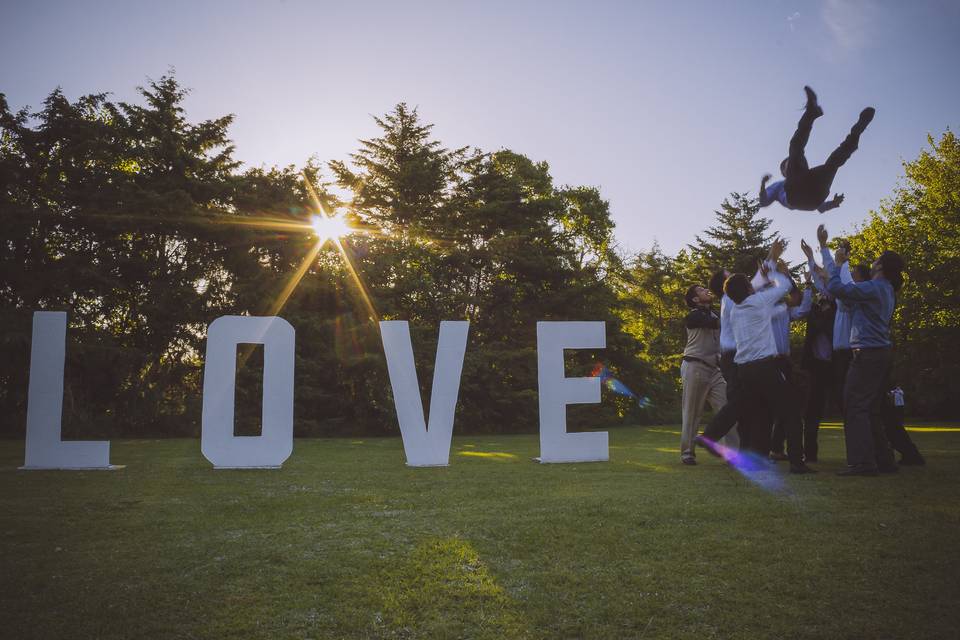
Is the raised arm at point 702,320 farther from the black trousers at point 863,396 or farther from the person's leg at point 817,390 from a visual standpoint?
the black trousers at point 863,396

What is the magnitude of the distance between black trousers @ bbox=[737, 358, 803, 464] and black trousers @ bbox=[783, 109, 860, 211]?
2.13m

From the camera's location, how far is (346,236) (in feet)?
83.3

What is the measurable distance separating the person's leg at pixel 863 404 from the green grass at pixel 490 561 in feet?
1.31

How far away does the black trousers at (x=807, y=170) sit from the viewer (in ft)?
17.2

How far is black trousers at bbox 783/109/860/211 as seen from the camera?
5250 mm

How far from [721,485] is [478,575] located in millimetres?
3615

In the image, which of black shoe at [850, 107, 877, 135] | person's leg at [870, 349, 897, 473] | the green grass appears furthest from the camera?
person's leg at [870, 349, 897, 473]

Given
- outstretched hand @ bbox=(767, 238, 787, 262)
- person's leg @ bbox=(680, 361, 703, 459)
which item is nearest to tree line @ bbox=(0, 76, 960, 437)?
person's leg @ bbox=(680, 361, 703, 459)

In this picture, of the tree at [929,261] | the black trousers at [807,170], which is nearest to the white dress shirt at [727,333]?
the black trousers at [807,170]

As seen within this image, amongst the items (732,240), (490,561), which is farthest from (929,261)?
(490,561)

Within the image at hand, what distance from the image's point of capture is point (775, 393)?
6.85m

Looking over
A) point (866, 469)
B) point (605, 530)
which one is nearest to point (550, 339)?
point (866, 469)

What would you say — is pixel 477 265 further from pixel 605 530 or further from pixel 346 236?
pixel 605 530

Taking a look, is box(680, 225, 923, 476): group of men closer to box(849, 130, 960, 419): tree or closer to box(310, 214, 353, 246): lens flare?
box(310, 214, 353, 246): lens flare
